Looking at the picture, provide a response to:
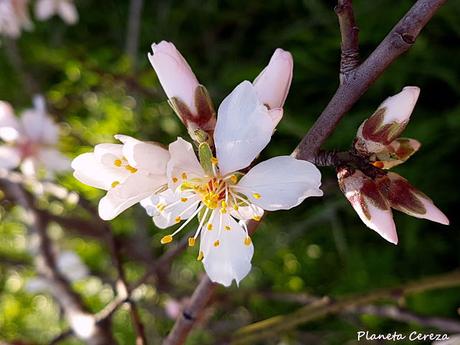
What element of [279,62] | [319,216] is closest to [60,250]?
[319,216]

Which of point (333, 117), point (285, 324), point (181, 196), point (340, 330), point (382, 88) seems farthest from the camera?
point (340, 330)

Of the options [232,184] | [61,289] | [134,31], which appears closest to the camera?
[232,184]

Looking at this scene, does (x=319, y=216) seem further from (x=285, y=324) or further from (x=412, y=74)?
(x=285, y=324)

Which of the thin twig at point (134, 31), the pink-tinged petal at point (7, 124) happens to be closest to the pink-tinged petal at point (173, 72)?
the pink-tinged petal at point (7, 124)

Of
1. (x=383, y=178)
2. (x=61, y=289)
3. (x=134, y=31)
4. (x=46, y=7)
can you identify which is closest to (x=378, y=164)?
(x=383, y=178)

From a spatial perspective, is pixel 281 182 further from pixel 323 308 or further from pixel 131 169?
pixel 323 308

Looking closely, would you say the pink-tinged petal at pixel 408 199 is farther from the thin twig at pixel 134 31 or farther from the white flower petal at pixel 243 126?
the thin twig at pixel 134 31

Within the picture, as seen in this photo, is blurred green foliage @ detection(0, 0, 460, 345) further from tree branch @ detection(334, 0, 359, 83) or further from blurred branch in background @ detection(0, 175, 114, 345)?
tree branch @ detection(334, 0, 359, 83)
